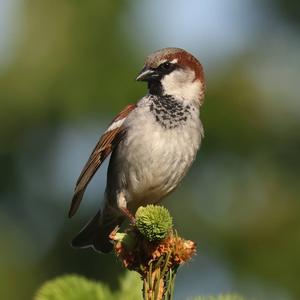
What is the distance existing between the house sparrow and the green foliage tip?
1.58 m

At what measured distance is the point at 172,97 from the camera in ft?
13.1

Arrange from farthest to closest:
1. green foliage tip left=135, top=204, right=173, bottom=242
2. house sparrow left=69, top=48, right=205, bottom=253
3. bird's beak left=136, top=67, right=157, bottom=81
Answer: bird's beak left=136, top=67, right=157, bottom=81 → house sparrow left=69, top=48, right=205, bottom=253 → green foliage tip left=135, top=204, right=173, bottom=242

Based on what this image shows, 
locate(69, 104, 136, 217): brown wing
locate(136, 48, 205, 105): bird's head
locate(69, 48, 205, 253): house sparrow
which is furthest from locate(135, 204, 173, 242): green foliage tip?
locate(136, 48, 205, 105): bird's head

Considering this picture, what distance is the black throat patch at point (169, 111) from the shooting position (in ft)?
12.6

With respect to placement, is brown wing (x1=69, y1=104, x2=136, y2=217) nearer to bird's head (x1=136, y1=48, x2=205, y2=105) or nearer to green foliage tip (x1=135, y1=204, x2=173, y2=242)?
bird's head (x1=136, y1=48, x2=205, y2=105)

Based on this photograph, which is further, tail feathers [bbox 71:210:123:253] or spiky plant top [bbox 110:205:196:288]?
tail feathers [bbox 71:210:123:253]

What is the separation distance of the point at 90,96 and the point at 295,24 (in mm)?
1685

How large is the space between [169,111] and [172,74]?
8.7 inches

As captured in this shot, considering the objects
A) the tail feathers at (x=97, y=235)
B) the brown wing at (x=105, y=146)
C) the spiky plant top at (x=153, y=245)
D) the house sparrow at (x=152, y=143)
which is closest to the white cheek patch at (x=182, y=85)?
the house sparrow at (x=152, y=143)

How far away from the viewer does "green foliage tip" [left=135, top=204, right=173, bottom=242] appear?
7.03 ft

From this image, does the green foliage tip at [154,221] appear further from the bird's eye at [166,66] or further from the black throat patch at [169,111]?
the bird's eye at [166,66]

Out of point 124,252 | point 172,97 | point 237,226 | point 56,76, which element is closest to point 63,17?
point 56,76

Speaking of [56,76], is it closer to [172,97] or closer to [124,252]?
[172,97]

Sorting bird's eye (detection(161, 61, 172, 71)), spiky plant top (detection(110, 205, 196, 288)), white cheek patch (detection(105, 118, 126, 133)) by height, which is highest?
bird's eye (detection(161, 61, 172, 71))
